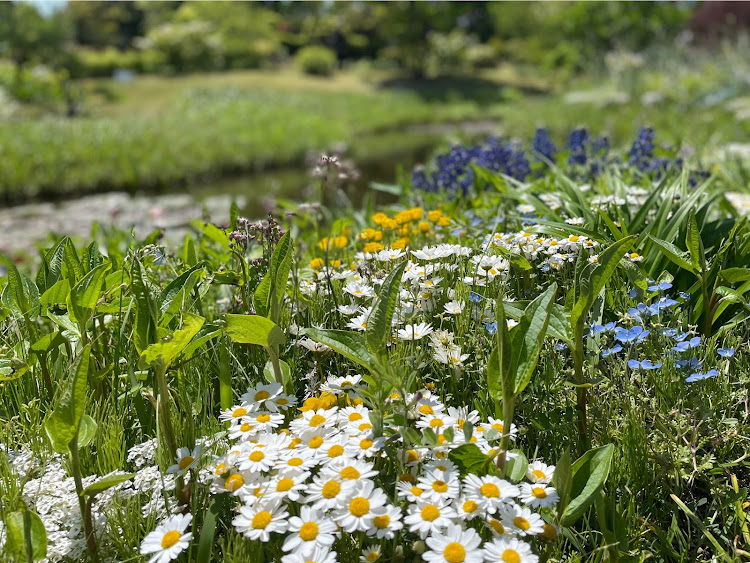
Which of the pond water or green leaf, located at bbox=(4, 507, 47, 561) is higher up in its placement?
green leaf, located at bbox=(4, 507, 47, 561)

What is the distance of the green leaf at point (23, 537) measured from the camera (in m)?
1.06

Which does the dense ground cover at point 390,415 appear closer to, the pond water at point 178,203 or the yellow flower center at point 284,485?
the yellow flower center at point 284,485

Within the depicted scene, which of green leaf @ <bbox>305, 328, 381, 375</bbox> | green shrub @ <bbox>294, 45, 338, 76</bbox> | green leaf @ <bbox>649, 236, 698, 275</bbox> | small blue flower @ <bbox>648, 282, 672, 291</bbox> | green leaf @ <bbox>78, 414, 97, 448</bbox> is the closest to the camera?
green leaf @ <bbox>78, 414, 97, 448</bbox>

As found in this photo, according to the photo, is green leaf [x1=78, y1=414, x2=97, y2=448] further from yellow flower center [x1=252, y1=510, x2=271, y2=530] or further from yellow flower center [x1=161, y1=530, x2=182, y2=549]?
yellow flower center [x1=252, y1=510, x2=271, y2=530]

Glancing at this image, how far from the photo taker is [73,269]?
1.66 m

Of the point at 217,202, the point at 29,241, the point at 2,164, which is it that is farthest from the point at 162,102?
the point at 29,241

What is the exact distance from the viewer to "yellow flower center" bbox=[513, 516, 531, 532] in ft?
3.50

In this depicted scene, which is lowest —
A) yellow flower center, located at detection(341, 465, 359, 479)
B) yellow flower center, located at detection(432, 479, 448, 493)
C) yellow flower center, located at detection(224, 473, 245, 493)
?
yellow flower center, located at detection(224, 473, 245, 493)

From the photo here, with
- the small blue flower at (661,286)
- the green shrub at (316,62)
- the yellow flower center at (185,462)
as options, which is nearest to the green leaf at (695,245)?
the small blue flower at (661,286)

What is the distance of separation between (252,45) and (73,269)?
105 feet

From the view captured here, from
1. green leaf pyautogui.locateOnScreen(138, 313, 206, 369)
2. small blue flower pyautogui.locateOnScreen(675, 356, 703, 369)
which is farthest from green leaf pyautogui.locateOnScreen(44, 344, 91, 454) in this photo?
small blue flower pyautogui.locateOnScreen(675, 356, 703, 369)

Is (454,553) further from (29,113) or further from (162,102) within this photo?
(162,102)

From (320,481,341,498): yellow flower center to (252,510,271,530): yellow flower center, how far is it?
107 millimetres

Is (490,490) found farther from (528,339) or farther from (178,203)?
(178,203)
